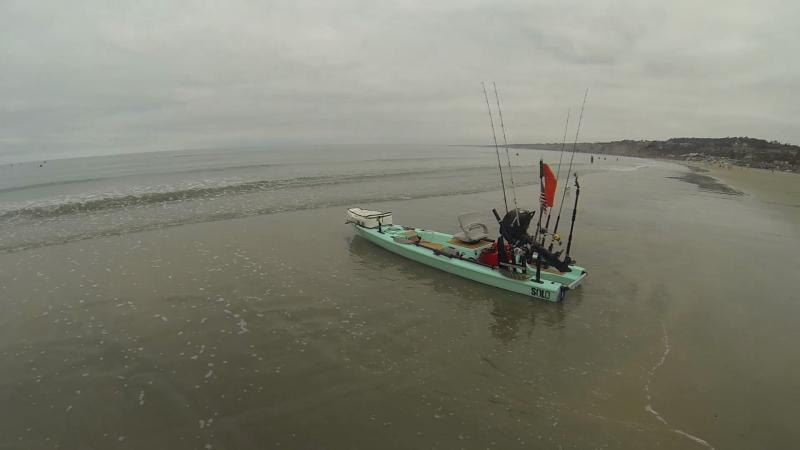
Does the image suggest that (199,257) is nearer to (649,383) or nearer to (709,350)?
(649,383)

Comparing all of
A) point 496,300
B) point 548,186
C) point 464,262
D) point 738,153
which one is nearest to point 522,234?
point 548,186

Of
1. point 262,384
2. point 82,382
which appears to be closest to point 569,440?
point 262,384

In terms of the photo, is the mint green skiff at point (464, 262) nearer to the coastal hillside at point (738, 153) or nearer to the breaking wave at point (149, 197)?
the breaking wave at point (149, 197)

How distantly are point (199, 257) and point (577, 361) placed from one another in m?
14.5

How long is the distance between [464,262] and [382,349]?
554 centimetres

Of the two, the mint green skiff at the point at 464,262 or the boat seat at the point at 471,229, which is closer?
the mint green skiff at the point at 464,262

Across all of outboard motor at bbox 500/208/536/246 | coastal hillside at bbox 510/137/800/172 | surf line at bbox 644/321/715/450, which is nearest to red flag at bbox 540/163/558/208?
outboard motor at bbox 500/208/536/246

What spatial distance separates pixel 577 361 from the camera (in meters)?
8.41

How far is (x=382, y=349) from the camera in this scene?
29.4 ft

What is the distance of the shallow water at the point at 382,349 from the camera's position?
652cm

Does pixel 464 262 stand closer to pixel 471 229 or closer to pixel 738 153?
pixel 471 229

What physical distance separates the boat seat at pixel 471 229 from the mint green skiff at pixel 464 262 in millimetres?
191

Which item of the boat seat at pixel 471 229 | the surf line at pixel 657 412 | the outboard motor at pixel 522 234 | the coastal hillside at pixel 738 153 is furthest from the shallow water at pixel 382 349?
the coastal hillside at pixel 738 153

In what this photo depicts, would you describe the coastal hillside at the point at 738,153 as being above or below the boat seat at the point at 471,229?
above
